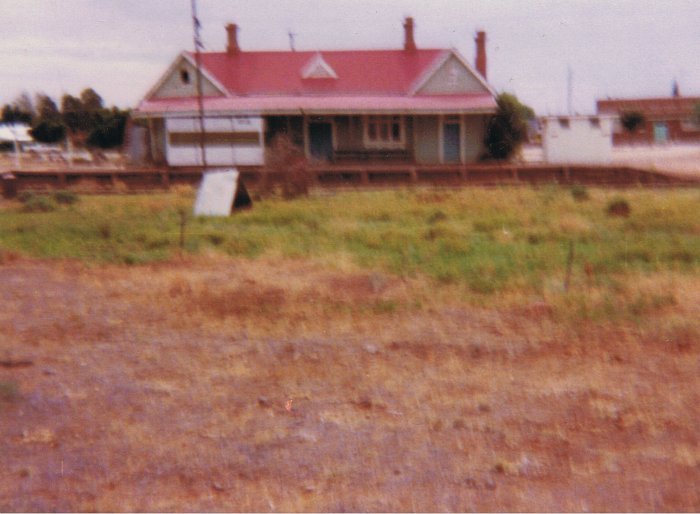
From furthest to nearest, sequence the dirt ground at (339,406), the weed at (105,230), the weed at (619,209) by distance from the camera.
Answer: the weed at (619,209) < the weed at (105,230) < the dirt ground at (339,406)

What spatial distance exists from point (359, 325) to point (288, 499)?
3688 millimetres

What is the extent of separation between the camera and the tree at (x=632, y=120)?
2650 inches

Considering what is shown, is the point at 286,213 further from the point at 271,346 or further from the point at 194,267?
the point at 271,346

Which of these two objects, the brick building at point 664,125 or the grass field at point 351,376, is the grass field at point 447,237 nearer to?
the grass field at point 351,376

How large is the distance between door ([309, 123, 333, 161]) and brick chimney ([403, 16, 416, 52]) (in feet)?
17.0

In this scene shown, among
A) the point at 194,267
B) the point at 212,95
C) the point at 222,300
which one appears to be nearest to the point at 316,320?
the point at 222,300

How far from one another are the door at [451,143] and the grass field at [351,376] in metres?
21.0

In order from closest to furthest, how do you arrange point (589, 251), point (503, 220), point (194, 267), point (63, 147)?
1. point (194, 267)
2. point (589, 251)
3. point (503, 220)
4. point (63, 147)

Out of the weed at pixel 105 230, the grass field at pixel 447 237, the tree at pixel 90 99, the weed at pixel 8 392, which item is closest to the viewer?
the weed at pixel 8 392

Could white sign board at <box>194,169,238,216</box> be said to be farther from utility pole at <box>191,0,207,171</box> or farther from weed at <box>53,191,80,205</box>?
utility pole at <box>191,0,207,171</box>

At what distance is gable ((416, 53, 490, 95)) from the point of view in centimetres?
3378

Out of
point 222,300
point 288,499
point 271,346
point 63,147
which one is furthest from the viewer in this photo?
point 63,147

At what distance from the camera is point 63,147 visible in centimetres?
6075

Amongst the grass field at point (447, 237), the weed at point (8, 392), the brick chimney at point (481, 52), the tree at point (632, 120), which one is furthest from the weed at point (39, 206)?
the tree at point (632, 120)
